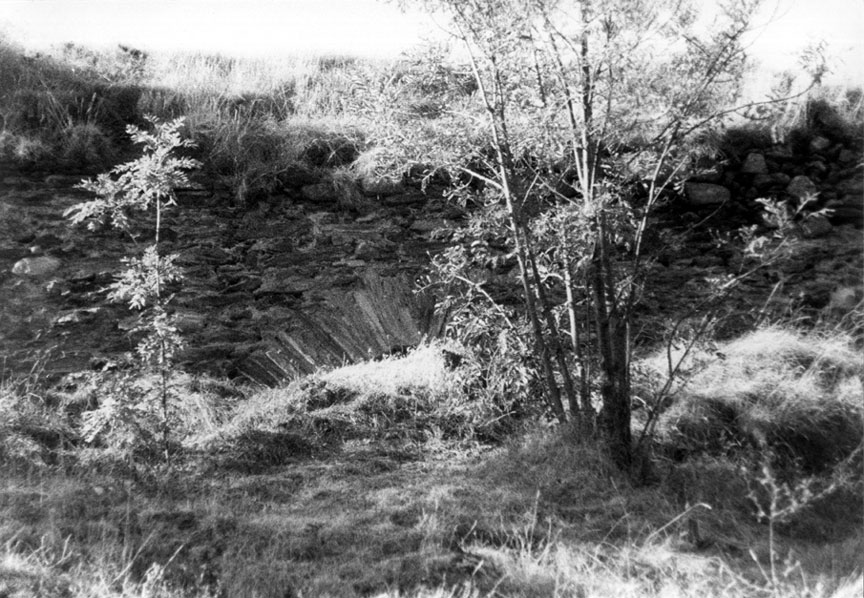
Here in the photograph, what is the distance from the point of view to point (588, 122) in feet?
20.6

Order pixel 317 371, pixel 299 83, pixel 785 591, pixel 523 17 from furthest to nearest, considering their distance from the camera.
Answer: pixel 299 83 < pixel 317 371 < pixel 523 17 < pixel 785 591

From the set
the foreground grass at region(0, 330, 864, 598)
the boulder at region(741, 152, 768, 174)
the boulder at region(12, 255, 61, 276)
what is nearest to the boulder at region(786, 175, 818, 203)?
the boulder at region(741, 152, 768, 174)

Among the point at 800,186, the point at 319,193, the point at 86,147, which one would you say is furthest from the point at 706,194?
the point at 86,147

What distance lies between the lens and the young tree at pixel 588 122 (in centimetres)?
612

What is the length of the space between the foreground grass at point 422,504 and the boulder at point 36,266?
5.16 feet

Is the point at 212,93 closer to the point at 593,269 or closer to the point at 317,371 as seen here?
the point at 317,371

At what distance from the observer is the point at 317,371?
25.1 feet

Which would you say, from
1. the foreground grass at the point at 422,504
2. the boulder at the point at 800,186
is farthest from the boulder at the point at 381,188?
the boulder at the point at 800,186

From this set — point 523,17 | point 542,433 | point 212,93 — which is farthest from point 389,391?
point 212,93

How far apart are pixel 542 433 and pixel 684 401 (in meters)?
1.42

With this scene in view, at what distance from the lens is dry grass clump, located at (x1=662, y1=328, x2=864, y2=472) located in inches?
273

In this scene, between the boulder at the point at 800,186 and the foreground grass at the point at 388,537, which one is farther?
the boulder at the point at 800,186

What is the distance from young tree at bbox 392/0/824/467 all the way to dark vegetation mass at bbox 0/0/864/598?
0.03 m

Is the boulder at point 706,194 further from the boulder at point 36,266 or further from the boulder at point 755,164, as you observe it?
the boulder at point 36,266
